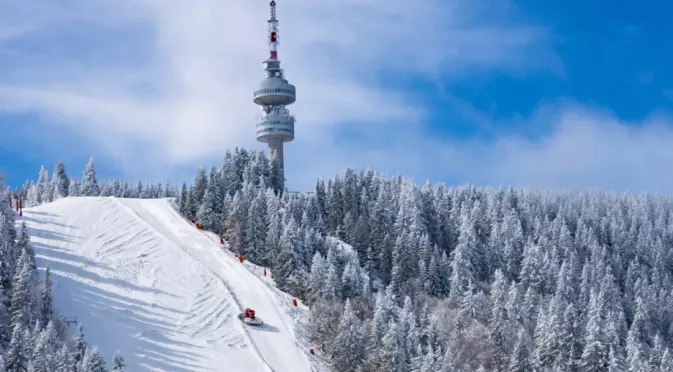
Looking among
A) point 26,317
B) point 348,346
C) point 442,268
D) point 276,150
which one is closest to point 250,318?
point 348,346

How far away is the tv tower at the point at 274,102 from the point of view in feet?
449

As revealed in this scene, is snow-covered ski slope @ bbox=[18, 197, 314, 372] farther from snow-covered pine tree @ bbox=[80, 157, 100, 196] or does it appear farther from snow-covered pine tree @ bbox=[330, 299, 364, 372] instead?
snow-covered pine tree @ bbox=[80, 157, 100, 196]

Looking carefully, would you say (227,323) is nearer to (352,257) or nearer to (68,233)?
(352,257)

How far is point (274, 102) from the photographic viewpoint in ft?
458

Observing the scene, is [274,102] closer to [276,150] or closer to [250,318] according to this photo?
[276,150]

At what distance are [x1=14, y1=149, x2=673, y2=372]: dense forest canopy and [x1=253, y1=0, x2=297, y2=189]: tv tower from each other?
1121 cm

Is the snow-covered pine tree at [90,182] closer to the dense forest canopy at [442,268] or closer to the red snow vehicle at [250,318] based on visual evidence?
the dense forest canopy at [442,268]

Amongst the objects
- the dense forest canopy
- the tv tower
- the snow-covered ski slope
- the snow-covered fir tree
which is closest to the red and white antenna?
the tv tower

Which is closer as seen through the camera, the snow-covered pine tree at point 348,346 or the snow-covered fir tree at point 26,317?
the snow-covered fir tree at point 26,317

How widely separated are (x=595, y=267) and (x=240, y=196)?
46205mm

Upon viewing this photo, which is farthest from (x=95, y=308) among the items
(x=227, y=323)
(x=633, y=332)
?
(x=633, y=332)

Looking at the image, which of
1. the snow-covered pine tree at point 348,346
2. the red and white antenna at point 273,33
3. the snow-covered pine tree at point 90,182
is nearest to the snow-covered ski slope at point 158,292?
the snow-covered pine tree at point 348,346

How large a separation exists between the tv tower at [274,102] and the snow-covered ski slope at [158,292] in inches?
1112

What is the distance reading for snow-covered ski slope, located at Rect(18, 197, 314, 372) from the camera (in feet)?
260
